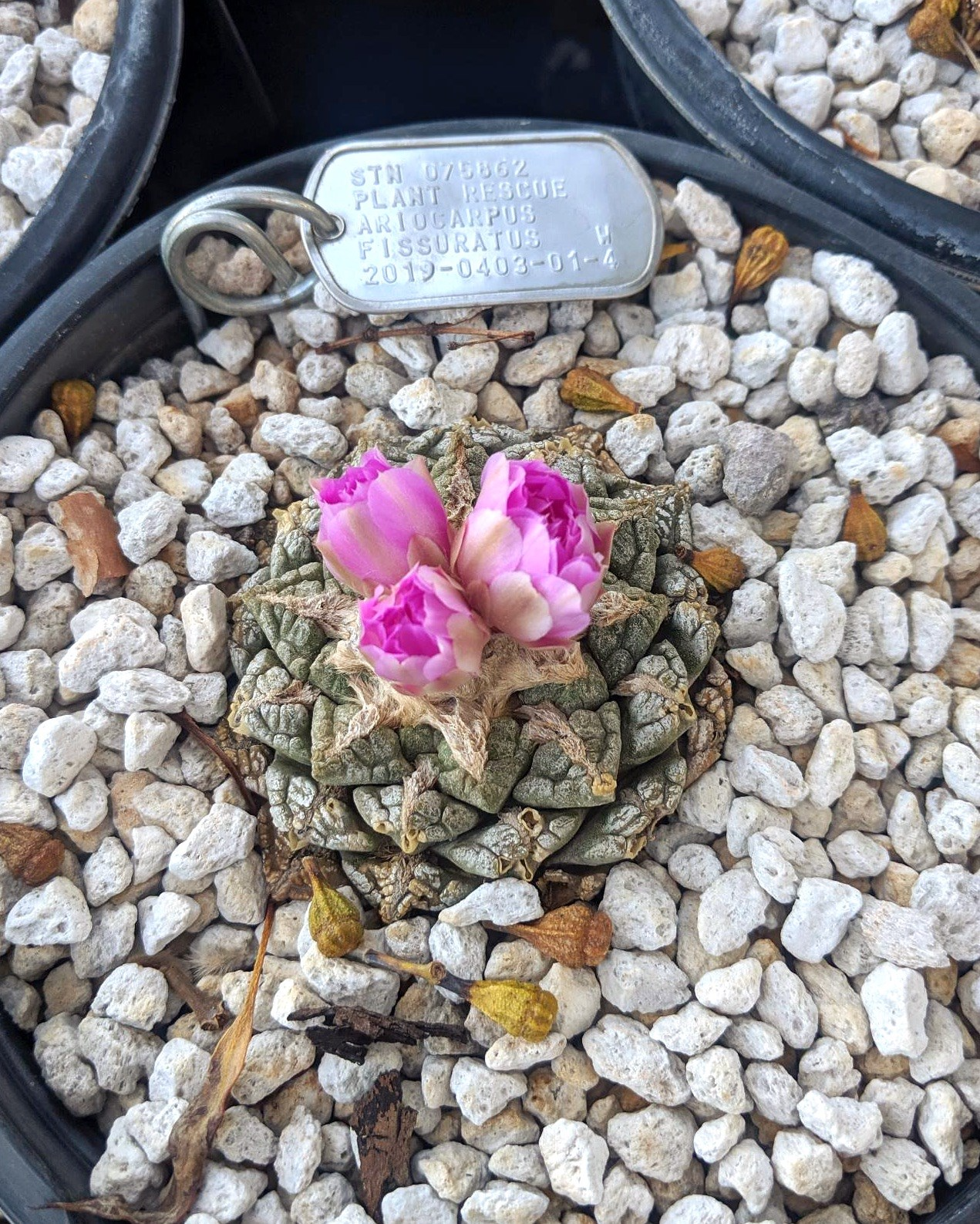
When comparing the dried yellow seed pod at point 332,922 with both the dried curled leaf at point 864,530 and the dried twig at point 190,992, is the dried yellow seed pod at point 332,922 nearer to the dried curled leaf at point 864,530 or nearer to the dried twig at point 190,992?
the dried twig at point 190,992

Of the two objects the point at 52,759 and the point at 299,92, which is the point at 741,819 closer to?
the point at 52,759

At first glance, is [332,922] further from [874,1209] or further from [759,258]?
[759,258]

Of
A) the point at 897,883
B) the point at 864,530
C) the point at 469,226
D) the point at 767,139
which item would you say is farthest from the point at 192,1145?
the point at 767,139

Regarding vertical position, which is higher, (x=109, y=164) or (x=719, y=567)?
(x=109, y=164)

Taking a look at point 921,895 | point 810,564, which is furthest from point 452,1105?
point 810,564

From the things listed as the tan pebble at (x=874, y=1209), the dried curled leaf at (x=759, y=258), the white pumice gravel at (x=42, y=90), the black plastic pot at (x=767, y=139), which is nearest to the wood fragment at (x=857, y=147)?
the black plastic pot at (x=767, y=139)
